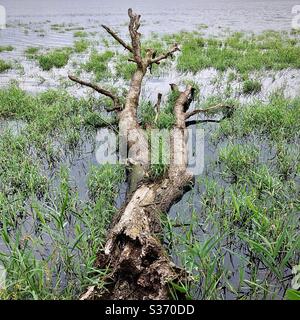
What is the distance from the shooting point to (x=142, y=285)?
3078 millimetres

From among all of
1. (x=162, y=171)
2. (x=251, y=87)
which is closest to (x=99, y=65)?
(x=251, y=87)

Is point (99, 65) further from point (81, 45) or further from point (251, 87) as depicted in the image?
point (251, 87)

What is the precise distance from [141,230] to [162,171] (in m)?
1.60

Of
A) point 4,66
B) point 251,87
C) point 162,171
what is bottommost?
point 162,171

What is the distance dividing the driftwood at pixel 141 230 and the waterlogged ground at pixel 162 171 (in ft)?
0.40

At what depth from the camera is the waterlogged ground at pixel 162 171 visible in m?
3.49

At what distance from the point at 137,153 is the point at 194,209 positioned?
1.12m

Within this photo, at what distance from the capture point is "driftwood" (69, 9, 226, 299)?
10.2 feet

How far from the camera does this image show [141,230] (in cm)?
349

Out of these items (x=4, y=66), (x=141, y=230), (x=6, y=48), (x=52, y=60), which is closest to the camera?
(x=141, y=230)

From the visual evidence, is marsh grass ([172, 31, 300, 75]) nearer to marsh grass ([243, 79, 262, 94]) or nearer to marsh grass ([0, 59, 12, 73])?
marsh grass ([243, 79, 262, 94])

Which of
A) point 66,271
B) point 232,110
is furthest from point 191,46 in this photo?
point 66,271

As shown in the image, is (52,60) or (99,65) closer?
(99,65)

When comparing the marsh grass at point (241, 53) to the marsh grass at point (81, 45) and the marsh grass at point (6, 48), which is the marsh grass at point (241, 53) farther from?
the marsh grass at point (6, 48)
